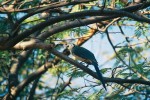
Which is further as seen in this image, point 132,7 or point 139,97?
point 139,97

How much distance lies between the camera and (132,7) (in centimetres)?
420

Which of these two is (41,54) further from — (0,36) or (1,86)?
(0,36)

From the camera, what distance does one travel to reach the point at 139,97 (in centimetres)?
632

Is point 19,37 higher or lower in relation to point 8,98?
higher

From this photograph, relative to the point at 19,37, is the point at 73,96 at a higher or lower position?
lower

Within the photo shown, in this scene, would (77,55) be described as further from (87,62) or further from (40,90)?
(40,90)

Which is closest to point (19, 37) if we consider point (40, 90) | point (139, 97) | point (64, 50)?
point (139, 97)

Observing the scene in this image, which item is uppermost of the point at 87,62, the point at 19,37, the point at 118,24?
the point at 19,37

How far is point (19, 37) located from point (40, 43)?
1.13 ft

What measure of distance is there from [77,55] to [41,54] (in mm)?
1671

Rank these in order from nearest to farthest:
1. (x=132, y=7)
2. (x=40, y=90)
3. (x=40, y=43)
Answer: (x=132, y=7)
(x=40, y=43)
(x=40, y=90)

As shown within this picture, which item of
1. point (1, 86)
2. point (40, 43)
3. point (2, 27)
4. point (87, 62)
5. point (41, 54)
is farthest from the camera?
point (1, 86)

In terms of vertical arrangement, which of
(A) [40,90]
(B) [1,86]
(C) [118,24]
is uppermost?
(C) [118,24]

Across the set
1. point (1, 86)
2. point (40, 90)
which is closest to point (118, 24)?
point (1, 86)
